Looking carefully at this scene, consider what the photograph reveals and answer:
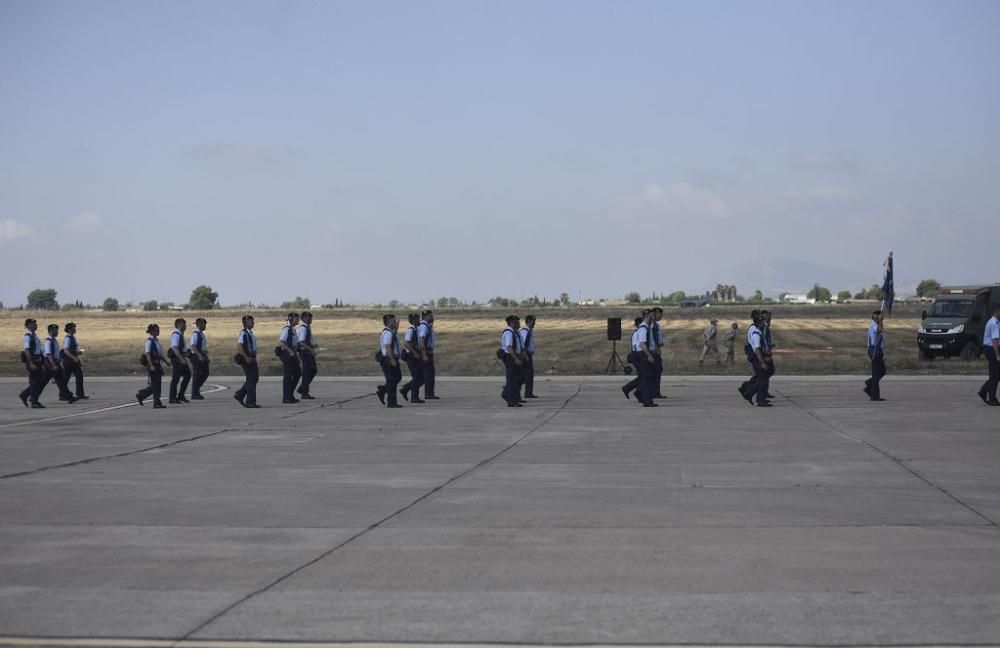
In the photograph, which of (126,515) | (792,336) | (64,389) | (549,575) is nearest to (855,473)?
(549,575)

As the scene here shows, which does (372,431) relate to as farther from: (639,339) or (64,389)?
(64,389)

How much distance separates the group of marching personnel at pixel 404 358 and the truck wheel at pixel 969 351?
16370mm

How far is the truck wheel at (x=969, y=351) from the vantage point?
128ft

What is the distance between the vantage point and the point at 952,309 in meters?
40.1

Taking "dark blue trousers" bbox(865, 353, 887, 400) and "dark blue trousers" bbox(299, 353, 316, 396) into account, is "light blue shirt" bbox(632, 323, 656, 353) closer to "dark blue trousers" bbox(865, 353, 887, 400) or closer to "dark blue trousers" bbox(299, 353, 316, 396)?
"dark blue trousers" bbox(865, 353, 887, 400)

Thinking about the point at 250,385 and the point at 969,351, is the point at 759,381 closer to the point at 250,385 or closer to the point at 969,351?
the point at 250,385

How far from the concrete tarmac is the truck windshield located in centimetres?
2121

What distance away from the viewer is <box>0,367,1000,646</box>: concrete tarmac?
7.15 metres

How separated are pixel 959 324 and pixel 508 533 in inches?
1284

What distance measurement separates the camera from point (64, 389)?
25812 millimetres

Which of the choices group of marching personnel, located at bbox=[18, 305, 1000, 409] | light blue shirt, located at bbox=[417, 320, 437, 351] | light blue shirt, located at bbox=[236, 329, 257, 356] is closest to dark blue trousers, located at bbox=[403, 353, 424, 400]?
group of marching personnel, located at bbox=[18, 305, 1000, 409]

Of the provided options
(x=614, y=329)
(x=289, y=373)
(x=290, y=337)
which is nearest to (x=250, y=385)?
(x=289, y=373)

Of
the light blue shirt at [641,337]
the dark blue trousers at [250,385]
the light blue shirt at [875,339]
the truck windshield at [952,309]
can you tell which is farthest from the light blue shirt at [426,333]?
the truck windshield at [952,309]

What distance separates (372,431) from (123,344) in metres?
52.2
